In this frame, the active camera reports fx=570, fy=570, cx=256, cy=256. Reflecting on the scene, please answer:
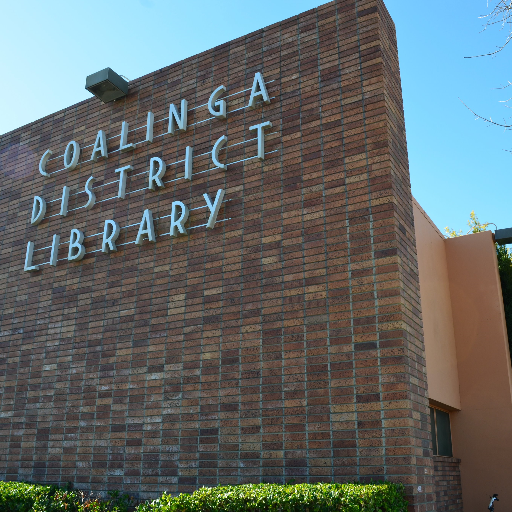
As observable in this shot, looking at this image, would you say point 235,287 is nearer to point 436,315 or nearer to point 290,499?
point 290,499

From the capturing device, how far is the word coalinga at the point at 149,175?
293 inches

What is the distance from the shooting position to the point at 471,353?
9.84m

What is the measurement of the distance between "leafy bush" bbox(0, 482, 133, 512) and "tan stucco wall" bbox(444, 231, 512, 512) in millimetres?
5687

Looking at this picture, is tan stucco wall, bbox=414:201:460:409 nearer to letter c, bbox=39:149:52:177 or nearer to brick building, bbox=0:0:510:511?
brick building, bbox=0:0:510:511

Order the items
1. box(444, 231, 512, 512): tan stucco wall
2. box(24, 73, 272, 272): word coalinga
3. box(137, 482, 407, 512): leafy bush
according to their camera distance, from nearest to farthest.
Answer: box(137, 482, 407, 512): leafy bush
box(24, 73, 272, 272): word coalinga
box(444, 231, 512, 512): tan stucco wall

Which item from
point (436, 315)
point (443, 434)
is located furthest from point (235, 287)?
point (443, 434)

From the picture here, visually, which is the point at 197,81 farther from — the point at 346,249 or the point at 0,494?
the point at 0,494

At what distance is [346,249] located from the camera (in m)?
6.28

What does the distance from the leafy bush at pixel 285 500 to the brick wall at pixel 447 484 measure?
3637 mm

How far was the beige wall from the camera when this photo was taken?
892 centimetres

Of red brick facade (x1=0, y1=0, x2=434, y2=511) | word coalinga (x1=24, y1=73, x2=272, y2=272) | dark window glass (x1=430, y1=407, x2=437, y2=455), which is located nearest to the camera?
red brick facade (x1=0, y1=0, x2=434, y2=511)

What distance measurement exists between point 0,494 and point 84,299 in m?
2.67

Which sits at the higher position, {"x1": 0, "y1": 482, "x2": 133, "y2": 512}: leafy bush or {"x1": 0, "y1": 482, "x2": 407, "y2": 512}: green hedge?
{"x1": 0, "y1": 482, "x2": 407, "y2": 512}: green hedge

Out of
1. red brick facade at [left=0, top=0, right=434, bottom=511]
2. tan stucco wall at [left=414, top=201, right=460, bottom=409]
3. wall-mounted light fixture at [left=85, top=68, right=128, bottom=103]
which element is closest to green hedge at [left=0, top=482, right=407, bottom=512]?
red brick facade at [left=0, top=0, right=434, bottom=511]
